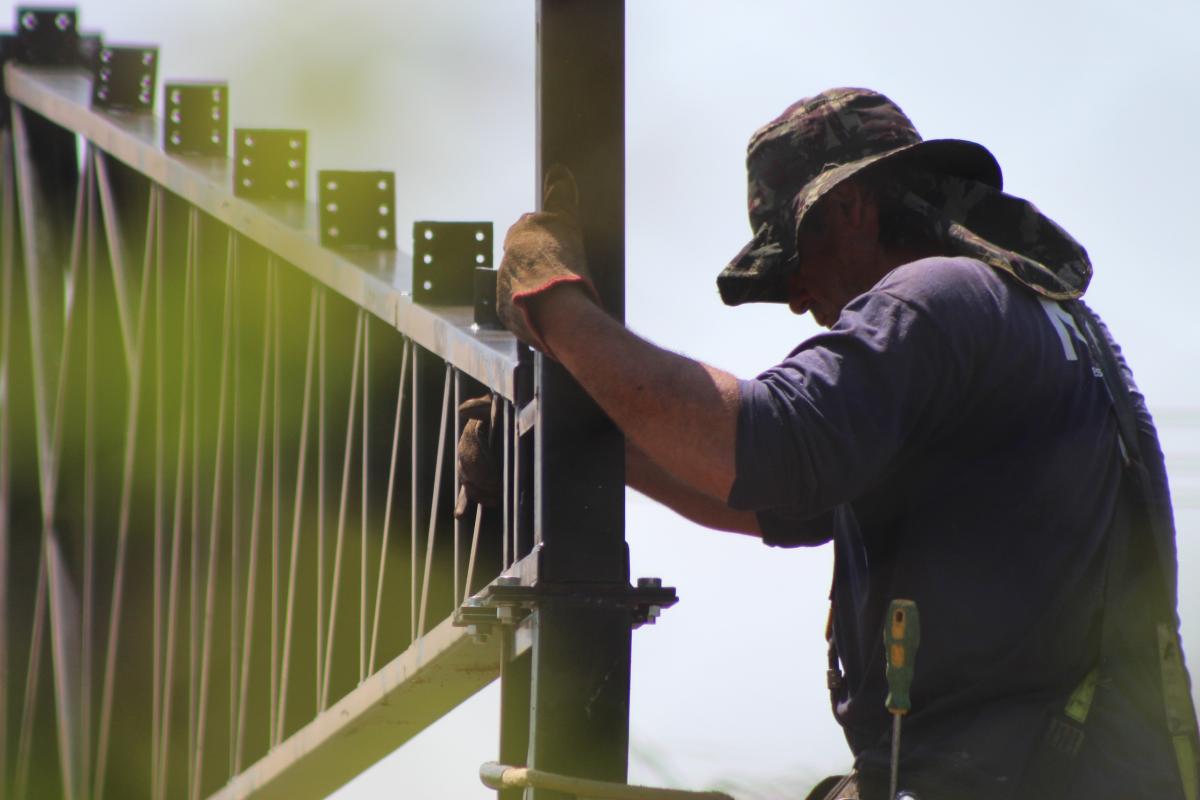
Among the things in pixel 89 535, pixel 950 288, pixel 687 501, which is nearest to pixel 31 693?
pixel 89 535

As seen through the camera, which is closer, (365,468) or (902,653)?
(902,653)

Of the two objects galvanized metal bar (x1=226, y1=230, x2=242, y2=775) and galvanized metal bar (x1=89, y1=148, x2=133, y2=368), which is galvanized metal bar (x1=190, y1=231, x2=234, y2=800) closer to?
galvanized metal bar (x1=226, y1=230, x2=242, y2=775)

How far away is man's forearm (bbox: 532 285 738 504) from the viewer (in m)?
3.34

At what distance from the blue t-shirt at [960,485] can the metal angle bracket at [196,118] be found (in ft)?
26.6

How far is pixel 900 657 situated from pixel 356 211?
5.90m

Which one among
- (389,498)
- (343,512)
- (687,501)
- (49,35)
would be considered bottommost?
(343,512)

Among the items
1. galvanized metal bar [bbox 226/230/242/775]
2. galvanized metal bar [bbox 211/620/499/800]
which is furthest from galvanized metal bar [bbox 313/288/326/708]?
galvanized metal bar [bbox 226/230/242/775]

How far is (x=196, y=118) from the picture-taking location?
434 inches

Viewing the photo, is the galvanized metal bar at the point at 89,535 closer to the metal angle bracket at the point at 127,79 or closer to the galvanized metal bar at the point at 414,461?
the metal angle bracket at the point at 127,79

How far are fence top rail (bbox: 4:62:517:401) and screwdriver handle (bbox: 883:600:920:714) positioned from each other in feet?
4.83

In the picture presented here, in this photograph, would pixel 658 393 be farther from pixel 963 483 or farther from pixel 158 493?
pixel 158 493

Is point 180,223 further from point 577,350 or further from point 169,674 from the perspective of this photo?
point 577,350

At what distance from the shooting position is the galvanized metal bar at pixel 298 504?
9.38 meters

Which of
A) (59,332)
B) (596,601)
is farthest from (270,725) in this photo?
(596,601)
